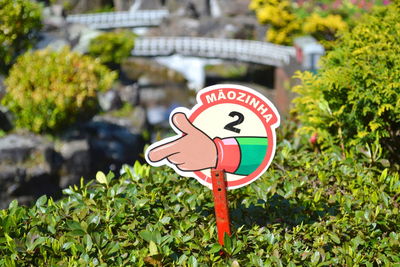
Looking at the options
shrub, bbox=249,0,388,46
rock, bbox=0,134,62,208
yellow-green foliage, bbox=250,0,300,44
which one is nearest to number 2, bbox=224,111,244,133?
rock, bbox=0,134,62,208

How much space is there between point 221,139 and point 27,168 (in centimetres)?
958

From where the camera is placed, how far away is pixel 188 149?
393 centimetres

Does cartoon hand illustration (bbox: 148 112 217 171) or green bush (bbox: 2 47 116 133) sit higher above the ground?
cartoon hand illustration (bbox: 148 112 217 171)

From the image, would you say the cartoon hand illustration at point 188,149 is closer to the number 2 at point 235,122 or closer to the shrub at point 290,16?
the number 2 at point 235,122

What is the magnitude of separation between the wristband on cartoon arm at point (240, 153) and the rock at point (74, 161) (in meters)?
9.91

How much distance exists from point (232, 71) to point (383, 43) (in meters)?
21.7

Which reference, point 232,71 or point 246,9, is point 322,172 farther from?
point 246,9

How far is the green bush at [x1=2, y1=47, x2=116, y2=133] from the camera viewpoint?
508 inches

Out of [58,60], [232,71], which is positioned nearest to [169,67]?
[232,71]

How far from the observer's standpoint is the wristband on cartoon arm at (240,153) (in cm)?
393

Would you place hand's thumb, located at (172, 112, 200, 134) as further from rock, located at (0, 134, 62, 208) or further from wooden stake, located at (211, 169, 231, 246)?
rock, located at (0, 134, 62, 208)

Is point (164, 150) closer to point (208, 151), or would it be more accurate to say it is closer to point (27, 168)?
point (208, 151)

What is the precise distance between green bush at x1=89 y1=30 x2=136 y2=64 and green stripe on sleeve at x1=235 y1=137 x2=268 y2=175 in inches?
634

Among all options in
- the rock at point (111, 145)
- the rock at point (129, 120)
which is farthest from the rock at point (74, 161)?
the rock at point (129, 120)
